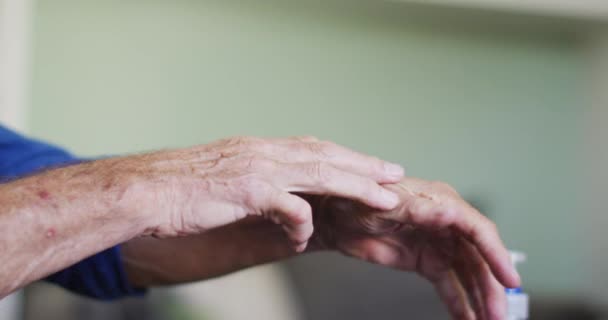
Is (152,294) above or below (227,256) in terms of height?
below

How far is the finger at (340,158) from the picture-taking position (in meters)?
0.56

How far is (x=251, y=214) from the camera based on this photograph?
533 mm

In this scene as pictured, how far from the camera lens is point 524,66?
2.05m

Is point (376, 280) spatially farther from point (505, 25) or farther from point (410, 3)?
point (505, 25)

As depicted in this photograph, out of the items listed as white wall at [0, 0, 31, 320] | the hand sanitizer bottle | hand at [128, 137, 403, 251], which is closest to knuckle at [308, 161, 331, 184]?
hand at [128, 137, 403, 251]

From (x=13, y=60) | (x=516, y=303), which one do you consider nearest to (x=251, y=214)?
(x=516, y=303)

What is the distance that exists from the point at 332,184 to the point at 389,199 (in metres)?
0.06

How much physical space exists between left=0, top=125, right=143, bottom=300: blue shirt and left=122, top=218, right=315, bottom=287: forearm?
18 millimetres

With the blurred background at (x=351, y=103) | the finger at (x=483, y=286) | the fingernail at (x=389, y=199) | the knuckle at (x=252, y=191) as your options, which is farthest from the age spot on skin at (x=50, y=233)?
the blurred background at (x=351, y=103)

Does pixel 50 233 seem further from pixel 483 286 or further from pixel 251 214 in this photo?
pixel 483 286

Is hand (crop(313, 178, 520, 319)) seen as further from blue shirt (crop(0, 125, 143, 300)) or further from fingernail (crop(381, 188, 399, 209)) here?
blue shirt (crop(0, 125, 143, 300))

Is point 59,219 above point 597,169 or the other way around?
above

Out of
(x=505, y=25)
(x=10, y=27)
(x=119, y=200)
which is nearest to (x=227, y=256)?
(x=119, y=200)

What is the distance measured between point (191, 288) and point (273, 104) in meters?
0.63
